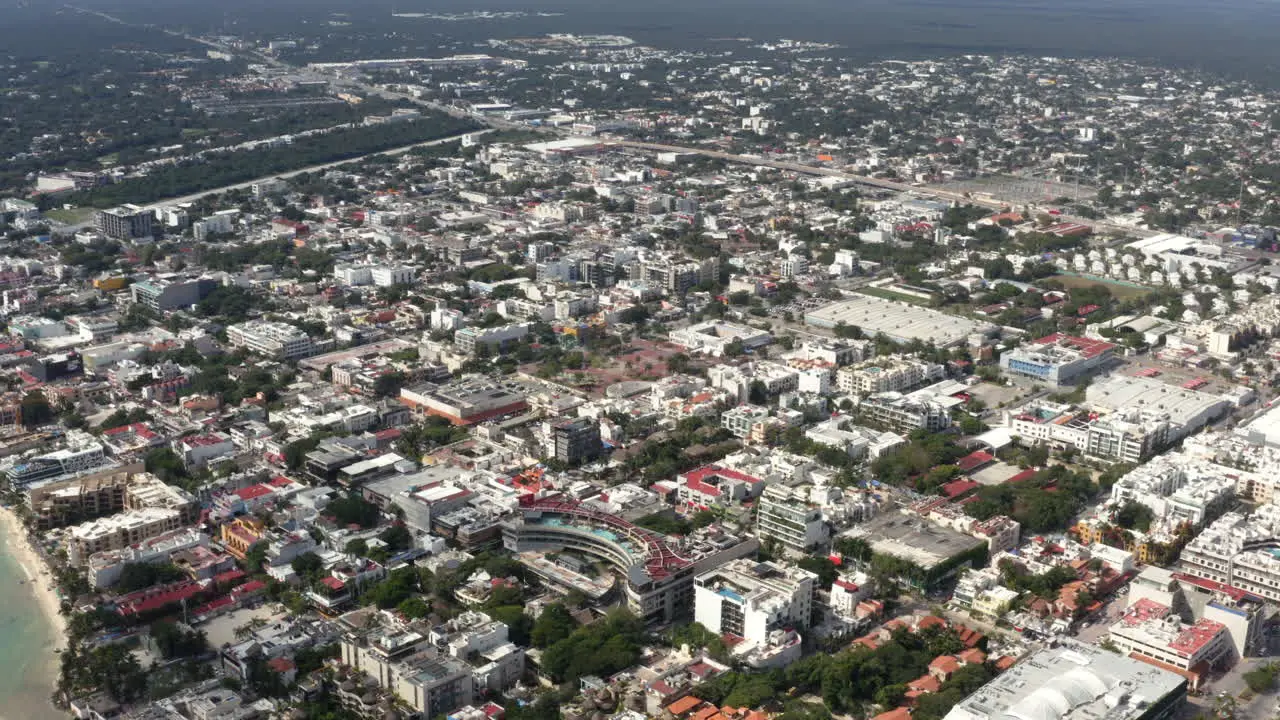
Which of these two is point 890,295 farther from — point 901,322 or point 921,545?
point 921,545

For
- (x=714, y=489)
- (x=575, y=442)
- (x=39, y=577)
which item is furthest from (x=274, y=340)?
(x=714, y=489)

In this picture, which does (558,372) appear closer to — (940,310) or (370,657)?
(940,310)

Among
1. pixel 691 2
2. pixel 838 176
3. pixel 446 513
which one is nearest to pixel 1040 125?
pixel 838 176

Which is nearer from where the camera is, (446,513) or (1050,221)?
(446,513)

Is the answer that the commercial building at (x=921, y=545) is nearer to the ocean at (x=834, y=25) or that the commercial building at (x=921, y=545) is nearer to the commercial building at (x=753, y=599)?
the commercial building at (x=753, y=599)

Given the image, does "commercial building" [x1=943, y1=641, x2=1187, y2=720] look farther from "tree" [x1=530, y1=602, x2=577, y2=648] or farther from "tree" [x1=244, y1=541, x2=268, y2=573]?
"tree" [x1=244, y1=541, x2=268, y2=573]

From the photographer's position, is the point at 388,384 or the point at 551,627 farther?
the point at 388,384
